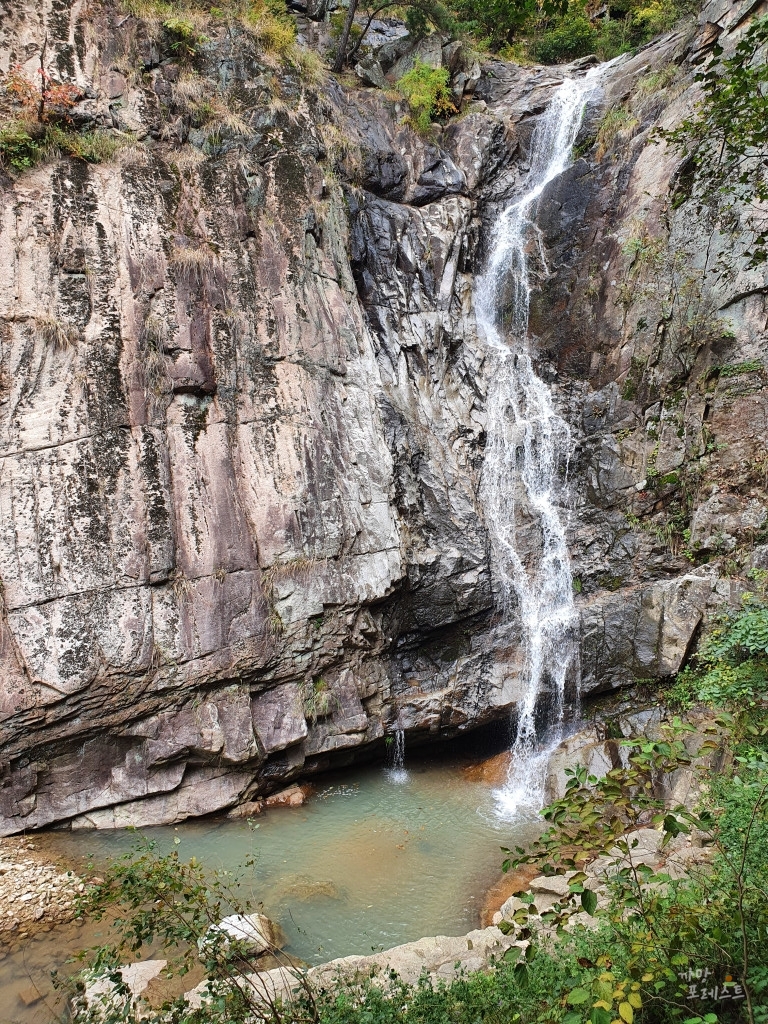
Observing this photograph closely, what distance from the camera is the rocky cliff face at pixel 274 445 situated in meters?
8.56

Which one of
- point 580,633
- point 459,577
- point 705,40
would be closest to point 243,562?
point 459,577

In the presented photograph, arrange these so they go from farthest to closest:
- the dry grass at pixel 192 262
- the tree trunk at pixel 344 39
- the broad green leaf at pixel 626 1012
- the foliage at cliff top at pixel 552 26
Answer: the foliage at cliff top at pixel 552 26 → the tree trunk at pixel 344 39 → the dry grass at pixel 192 262 → the broad green leaf at pixel 626 1012

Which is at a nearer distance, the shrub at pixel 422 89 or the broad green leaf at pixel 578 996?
the broad green leaf at pixel 578 996

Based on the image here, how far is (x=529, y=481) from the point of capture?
12367mm

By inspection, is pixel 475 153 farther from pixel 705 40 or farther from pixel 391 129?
pixel 705 40

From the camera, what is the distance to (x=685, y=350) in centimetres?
1141

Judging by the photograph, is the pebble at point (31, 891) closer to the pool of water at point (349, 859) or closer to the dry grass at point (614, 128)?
the pool of water at point (349, 859)

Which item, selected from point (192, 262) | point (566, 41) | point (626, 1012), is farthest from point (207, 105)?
point (626, 1012)

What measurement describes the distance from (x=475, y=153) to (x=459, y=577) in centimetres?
1203

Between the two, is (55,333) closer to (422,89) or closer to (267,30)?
(267,30)

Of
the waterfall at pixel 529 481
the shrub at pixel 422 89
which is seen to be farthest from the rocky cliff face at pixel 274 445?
the shrub at pixel 422 89

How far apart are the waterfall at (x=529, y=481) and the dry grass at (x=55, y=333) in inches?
312

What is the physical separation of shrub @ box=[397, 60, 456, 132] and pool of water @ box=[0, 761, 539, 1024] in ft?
52.3

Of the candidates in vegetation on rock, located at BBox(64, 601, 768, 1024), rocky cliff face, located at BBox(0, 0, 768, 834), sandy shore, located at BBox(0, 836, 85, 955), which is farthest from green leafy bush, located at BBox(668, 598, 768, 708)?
sandy shore, located at BBox(0, 836, 85, 955)
